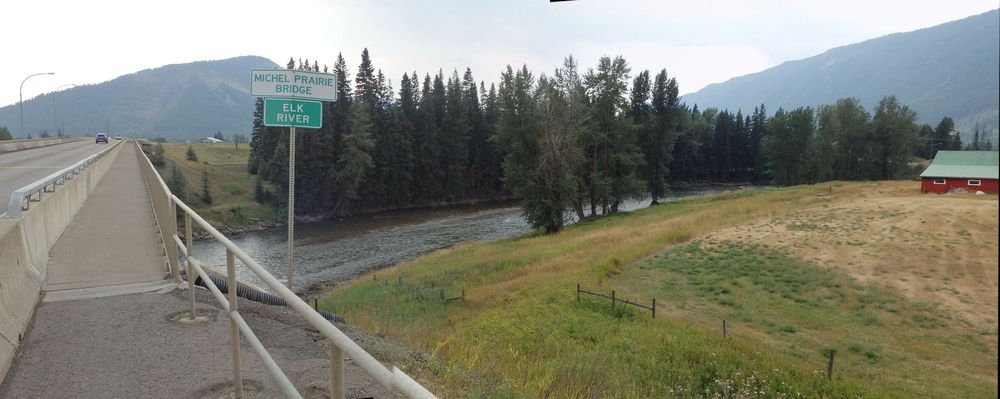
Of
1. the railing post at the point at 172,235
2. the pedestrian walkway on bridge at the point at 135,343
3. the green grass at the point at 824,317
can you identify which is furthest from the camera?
the green grass at the point at 824,317

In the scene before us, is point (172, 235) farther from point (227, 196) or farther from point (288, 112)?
point (227, 196)

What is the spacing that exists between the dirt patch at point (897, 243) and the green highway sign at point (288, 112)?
15773 mm

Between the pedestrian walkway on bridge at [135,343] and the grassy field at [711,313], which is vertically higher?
the pedestrian walkway on bridge at [135,343]

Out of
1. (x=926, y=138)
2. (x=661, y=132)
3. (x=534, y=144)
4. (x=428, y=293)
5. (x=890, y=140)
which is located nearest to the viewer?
(x=926, y=138)

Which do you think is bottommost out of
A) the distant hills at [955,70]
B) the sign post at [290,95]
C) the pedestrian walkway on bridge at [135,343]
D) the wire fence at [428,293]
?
the wire fence at [428,293]

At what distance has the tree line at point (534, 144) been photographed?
44188 millimetres

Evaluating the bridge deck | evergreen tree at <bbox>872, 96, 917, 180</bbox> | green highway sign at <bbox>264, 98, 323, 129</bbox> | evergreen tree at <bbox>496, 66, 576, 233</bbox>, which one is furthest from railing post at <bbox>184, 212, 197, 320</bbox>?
evergreen tree at <bbox>872, 96, 917, 180</bbox>

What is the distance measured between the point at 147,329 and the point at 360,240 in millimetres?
36622

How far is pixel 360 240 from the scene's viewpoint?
41531mm

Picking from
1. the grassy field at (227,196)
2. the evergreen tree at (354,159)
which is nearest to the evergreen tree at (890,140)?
the evergreen tree at (354,159)

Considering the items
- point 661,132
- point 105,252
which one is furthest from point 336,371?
point 661,132

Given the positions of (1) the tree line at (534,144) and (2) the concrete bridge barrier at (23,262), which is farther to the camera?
(1) the tree line at (534,144)

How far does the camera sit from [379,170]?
68.6 metres

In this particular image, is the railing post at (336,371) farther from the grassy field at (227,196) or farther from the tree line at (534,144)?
the grassy field at (227,196)
